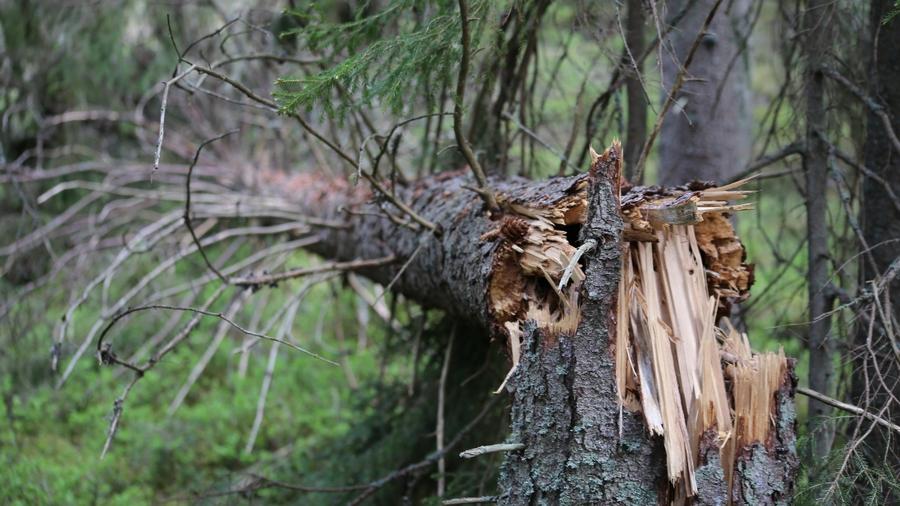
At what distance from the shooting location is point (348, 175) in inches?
168

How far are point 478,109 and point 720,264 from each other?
62.9 inches

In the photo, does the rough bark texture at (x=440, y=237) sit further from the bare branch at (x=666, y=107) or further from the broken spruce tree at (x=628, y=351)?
the bare branch at (x=666, y=107)

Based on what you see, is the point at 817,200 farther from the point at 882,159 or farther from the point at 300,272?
the point at 300,272

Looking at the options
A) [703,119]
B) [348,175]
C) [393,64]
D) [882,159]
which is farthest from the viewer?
[348,175]

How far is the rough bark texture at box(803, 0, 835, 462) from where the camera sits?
274cm

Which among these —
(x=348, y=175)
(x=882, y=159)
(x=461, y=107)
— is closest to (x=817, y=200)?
(x=882, y=159)

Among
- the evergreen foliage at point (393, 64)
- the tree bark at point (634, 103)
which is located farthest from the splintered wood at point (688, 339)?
the tree bark at point (634, 103)

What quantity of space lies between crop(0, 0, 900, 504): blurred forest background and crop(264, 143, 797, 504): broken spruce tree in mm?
258

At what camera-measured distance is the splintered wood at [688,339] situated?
5.90 ft

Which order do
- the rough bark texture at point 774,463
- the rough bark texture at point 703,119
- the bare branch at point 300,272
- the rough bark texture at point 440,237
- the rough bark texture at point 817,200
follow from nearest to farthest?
the rough bark texture at point 774,463 < the rough bark texture at point 440,237 < the rough bark texture at point 817,200 < the bare branch at point 300,272 < the rough bark texture at point 703,119

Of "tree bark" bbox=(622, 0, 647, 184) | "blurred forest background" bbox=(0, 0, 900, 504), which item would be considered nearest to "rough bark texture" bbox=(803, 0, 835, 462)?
"blurred forest background" bbox=(0, 0, 900, 504)

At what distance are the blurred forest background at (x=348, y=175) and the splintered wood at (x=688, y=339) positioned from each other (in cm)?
24

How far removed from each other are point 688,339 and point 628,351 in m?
0.19

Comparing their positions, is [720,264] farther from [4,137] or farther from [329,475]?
[4,137]
